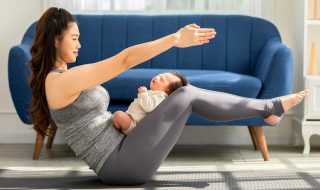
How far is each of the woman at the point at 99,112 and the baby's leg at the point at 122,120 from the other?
2cm

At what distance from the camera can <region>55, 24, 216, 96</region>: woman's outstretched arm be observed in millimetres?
2277

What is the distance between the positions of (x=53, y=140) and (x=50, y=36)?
2.17 meters

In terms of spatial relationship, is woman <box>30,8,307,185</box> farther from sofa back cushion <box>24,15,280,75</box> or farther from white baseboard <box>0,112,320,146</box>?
white baseboard <box>0,112,320,146</box>

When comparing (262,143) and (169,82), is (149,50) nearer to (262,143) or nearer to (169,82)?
(169,82)

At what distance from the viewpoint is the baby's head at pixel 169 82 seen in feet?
9.23

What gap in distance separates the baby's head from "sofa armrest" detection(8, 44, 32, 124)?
3.84 feet

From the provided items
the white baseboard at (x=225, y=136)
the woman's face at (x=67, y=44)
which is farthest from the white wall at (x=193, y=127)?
the woman's face at (x=67, y=44)

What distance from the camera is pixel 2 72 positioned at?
15.3 ft

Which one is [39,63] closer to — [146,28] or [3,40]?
[146,28]

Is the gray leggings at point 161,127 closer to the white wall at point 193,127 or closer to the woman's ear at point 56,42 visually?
the woman's ear at point 56,42

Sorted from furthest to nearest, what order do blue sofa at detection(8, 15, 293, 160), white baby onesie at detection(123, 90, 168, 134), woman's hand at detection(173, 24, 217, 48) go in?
1. blue sofa at detection(8, 15, 293, 160)
2. white baby onesie at detection(123, 90, 168, 134)
3. woman's hand at detection(173, 24, 217, 48)

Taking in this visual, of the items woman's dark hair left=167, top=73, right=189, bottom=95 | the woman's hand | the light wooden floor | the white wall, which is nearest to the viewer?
the woman's hand

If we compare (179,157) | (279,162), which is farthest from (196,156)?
(279,162)

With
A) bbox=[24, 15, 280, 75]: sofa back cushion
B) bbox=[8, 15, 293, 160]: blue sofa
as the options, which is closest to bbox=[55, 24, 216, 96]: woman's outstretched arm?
bbox=[8, 15, 293, 160]: blue sofa
